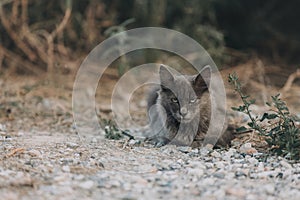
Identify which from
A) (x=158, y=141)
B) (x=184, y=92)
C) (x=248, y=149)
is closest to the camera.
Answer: (x=248, y=149)

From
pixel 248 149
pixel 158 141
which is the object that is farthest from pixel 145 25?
pixel 248 149

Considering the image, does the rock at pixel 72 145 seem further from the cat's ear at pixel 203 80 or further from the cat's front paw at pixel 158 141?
the cat's ear at pixel 203 80

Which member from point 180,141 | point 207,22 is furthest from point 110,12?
point 180,141

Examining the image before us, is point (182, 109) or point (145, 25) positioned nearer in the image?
point (182, 109)

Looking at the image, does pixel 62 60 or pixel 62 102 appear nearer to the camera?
pixel 62 102

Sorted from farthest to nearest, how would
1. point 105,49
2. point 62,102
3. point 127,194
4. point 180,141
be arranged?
1. point 105,49
2. point 62,102
3. point 180,141
4. point 127,194

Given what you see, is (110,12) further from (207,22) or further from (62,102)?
(62,102)

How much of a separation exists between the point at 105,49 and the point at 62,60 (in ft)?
1.80

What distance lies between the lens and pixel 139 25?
662 centimetres

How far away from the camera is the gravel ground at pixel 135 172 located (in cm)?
260

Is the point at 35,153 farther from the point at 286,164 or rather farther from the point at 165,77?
the point at 286,164

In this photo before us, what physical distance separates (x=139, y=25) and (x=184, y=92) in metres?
3.10

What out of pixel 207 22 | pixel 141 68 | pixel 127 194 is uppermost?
pixel 207 22

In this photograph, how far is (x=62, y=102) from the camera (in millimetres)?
5398
